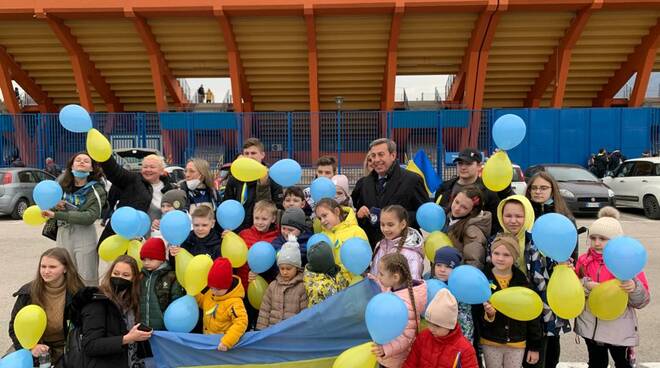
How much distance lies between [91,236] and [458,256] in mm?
3285

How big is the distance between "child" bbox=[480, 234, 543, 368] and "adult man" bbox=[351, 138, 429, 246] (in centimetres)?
112

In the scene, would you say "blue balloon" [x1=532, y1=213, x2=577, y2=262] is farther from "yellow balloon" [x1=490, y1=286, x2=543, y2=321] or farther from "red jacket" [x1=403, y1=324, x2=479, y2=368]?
"red jacket" [x1=403, y1=324, x2=479, y2=368]

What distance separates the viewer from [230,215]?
152 inches

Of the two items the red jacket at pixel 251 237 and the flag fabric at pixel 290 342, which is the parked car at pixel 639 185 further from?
the flag fabric at pixel 290 342

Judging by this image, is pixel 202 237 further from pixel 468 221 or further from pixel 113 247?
pixel 468 221

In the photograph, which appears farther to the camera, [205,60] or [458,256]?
[205,60]

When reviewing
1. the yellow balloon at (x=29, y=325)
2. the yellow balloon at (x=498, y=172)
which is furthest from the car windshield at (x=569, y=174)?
the yellow balloon at (x=29, y=325)

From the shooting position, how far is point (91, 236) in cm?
466

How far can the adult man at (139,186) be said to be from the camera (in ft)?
14.5

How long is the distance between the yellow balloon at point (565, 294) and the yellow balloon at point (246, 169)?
2451 mm

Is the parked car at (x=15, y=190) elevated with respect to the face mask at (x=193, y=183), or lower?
lower

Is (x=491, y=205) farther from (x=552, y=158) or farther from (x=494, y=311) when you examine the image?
(x=552, y=158)

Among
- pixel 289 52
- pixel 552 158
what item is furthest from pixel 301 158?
pixel 552 158

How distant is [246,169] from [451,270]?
1946mm
